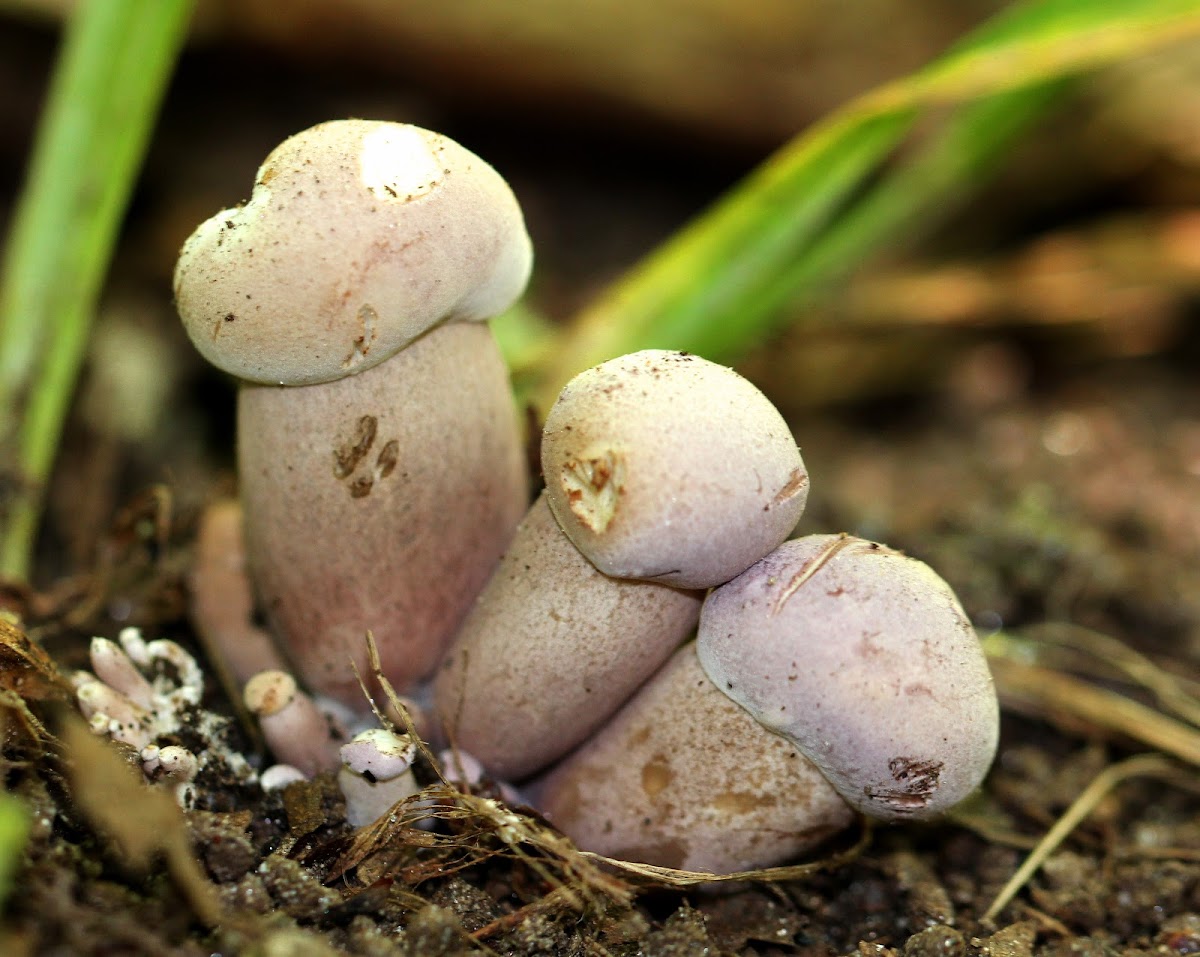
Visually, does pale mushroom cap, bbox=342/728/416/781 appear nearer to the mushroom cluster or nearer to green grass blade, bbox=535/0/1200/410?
the mushroom cluster

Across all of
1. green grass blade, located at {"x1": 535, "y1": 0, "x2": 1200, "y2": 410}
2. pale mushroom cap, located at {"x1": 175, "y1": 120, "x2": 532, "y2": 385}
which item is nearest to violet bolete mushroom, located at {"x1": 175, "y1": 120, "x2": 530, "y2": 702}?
pale mushroom cap, located at {"x1": 175, "y1": 120, "x2": 532, "y2": 385}

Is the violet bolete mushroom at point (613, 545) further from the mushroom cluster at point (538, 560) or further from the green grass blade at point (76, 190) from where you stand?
the green grass blade at point (76, 190)

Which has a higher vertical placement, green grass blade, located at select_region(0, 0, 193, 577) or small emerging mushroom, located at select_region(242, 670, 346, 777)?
green grass blade, located at select_region(0, 0, 193, 577)

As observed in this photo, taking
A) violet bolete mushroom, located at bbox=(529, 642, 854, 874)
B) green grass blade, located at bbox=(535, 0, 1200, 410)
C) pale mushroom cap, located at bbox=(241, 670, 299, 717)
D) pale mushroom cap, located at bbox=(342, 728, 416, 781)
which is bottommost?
violet bolete mushroom, located at bbox=(529, 642, 854, 874)

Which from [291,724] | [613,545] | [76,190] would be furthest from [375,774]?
[76,190]

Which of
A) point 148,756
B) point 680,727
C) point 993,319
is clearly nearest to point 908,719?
point 680,727

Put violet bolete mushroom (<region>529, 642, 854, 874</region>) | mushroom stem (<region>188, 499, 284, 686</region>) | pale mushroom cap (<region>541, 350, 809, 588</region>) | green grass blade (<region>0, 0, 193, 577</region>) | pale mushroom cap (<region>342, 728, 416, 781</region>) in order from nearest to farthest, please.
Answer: pale mushroom cap (<region>541, 350, 809, 588</region>) → pale mushroom cap (<region>342, 728, 416, 781</region>) → violet bolete mushroom (<region>529, 642, 854, 874</region>) → mushroom stem (<region>188, 499, 284, 686</region>) → green grass blade (<region>0, 0, 193, 577</region>)

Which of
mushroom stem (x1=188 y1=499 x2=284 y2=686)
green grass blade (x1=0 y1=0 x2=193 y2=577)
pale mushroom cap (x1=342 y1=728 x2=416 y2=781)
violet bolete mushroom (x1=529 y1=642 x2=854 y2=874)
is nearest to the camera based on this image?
pale mushroom cap (x1=342 y1=728 x2=416 y2=781)

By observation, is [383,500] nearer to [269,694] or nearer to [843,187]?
[269,694]

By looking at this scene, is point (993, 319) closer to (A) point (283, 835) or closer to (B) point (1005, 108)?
(B) point (1005, 108)
